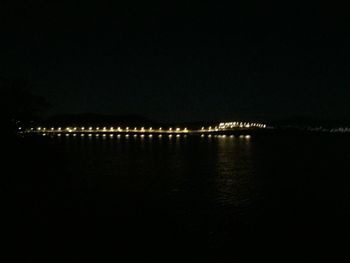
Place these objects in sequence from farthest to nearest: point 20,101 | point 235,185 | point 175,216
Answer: point 20,101, point 235,185, point 175,216

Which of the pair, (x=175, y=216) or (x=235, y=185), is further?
(x=235, y=185)

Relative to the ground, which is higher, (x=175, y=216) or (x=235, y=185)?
(x=235, y=185)

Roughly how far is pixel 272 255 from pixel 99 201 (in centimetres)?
771

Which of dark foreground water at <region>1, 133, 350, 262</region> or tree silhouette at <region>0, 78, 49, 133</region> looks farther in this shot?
tree silhouette at <region>0, 78, 49, 133</region>

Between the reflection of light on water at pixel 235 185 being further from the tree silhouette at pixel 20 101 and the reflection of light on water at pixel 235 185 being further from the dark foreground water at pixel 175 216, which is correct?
the tree silhouette at pixel 20 101

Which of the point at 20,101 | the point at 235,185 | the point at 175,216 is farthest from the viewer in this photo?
the point at 20,101

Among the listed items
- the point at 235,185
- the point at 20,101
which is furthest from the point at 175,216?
the point at 20,101

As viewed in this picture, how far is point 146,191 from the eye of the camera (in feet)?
62.0

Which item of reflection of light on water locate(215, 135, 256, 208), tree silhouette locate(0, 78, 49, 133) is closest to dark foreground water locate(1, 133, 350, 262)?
reflection of light on water locate(215, 135, 256, 208)

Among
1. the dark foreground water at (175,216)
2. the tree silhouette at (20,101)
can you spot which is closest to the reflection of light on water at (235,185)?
the dark foreground water at (175,216)

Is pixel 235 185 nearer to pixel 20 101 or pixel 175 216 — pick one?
pixel 175 216

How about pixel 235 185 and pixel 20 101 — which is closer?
Answer: pixel 235 185

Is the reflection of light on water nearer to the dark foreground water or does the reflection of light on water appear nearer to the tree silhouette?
the dark foreground water

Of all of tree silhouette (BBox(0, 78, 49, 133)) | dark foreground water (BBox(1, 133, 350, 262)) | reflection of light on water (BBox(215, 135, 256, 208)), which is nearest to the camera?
dark foreground water (BBox(1, 133, 350, 262))
